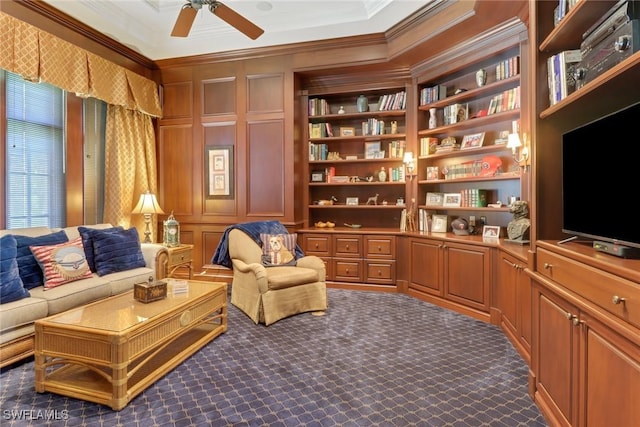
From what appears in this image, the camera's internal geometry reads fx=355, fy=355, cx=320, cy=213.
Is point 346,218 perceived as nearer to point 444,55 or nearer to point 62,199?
point 444,55

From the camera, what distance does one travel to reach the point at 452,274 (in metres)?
3.73

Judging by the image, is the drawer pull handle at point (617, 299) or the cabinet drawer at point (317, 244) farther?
the cabinet drawer at point (317, 244)

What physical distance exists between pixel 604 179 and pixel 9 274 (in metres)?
3.57

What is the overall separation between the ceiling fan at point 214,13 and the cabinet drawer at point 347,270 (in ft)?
9.17

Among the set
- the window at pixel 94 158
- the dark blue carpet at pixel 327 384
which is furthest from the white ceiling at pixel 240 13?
the dark blue carpet at pixel 327 384

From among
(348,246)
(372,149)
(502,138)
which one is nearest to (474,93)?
(502,138)

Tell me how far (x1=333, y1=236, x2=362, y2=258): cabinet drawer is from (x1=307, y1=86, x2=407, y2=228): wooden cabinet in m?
0.48

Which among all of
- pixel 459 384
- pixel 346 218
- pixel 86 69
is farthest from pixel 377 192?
pixel 86 69

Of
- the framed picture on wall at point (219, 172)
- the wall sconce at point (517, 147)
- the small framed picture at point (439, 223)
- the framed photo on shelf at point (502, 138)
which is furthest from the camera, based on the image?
the framed picture on wall at point (219, 172)

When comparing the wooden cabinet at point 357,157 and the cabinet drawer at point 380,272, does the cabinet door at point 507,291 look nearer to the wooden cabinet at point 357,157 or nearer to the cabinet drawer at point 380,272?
the cabinet drawer at point 380,272

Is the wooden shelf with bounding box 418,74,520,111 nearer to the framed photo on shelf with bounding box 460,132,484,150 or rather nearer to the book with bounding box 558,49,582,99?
the framed photo on shelf with bounding box 460,132,484,150

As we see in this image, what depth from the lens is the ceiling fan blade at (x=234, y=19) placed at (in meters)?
2.95

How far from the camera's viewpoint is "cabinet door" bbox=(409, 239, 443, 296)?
3922 mm

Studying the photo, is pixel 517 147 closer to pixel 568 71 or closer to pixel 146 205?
pixel 568 71
